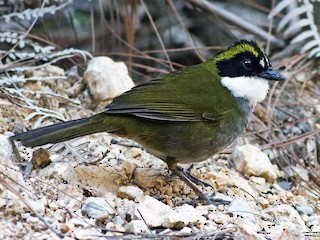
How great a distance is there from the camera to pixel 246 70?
444 cm

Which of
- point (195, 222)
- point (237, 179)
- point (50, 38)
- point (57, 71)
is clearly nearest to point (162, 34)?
point (50, 38)

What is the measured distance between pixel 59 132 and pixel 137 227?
858 mm

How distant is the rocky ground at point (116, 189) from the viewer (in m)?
3.28

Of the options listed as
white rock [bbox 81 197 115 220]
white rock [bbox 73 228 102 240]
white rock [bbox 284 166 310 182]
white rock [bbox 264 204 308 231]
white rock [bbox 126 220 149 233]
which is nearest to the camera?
white rock [bbox 73 228 102 240]

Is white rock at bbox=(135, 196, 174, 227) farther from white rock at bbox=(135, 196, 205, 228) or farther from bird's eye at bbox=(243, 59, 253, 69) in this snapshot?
bird's eye at bbox=(243, 59, 253, 69)

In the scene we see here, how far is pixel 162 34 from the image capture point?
7.30 metres

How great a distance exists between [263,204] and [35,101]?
1.83m

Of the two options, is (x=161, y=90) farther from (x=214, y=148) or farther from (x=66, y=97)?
(x=66, y=97)

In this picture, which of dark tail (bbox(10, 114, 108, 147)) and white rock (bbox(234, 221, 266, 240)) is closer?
white rock (bbox(234, 221, 266, 240))

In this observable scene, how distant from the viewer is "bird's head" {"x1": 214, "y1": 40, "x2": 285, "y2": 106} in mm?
4402

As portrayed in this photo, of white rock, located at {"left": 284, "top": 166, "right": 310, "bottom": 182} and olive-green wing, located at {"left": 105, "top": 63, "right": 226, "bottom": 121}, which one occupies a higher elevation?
olive-green wing, located at {"left": 105, "top": 63, "right": 226, "bottom": 121}

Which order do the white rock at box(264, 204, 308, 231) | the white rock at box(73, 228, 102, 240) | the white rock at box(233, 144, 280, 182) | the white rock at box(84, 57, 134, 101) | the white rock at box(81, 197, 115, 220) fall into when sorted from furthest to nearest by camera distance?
the white rock at box(84, 57, 134, 101), the white rock at box(233, 144, 280, 182), the white rock at box(264, 204, 308, 231), the white rock at box(81, 197, 115, 220), the white rock at box(73, 228, 102, 240)

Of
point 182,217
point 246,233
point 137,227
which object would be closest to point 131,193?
point 182,217

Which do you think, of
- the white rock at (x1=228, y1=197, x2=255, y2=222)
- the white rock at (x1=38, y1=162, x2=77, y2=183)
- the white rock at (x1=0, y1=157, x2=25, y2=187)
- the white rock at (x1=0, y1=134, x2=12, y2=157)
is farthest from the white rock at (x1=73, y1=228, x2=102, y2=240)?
the white rock at (x1=228, y1=197, x2=255, y2=222)
